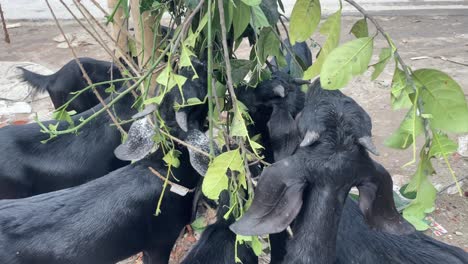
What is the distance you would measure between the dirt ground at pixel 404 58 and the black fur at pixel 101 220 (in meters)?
1.60

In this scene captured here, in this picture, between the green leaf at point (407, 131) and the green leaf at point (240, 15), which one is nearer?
the green leaf at point (407, 131)

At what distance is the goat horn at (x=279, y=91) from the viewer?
263 cm

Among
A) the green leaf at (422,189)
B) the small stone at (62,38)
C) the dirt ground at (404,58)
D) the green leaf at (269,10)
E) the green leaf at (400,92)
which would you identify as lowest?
the small stone at (62,38)

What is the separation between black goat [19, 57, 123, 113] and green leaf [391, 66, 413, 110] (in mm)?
3281

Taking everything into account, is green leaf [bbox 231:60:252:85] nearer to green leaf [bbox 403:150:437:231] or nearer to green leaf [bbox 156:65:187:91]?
green leaf [bbox 156:65:187:91]

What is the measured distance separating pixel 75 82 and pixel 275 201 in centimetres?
301

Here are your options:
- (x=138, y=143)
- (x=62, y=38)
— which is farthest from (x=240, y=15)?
(x=62, y=38)

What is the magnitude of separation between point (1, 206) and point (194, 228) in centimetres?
126

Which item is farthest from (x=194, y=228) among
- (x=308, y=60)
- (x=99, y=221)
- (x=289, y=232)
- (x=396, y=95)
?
(x=396, y=95)

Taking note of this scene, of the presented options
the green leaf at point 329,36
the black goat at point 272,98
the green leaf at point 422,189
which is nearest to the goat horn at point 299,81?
the black goat at point 272,98

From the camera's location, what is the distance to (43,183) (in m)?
3.54

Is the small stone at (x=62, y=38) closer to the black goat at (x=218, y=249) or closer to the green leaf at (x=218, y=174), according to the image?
the black goat at (x=218, y=249)

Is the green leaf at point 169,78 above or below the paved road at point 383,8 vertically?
above

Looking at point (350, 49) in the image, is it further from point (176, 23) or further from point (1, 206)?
point (1, 206)
